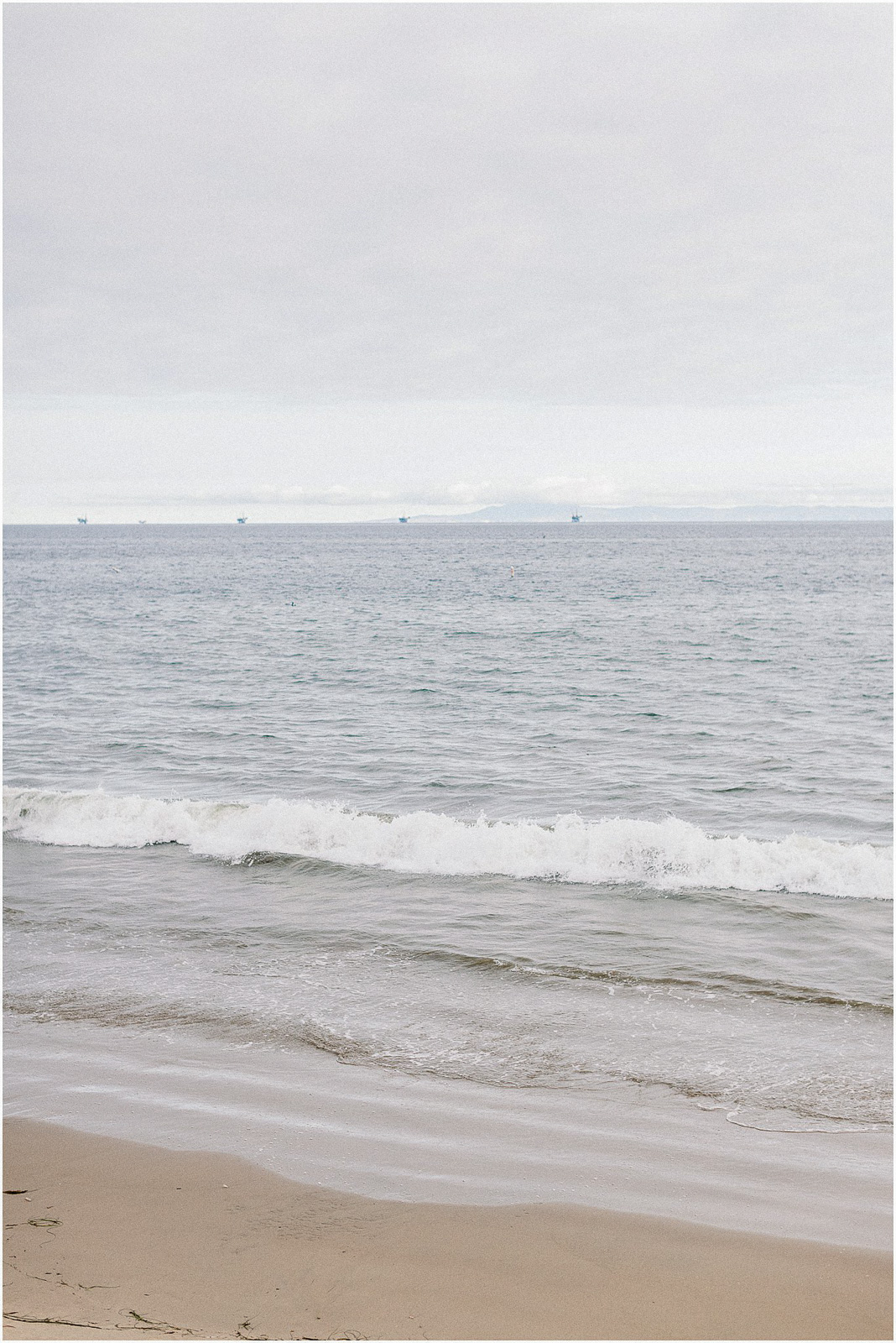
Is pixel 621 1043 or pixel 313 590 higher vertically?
pixel 313 590

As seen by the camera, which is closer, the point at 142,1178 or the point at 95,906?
the point at 142,1178

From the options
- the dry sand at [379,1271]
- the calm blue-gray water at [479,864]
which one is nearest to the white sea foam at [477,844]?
the calm blue-gray water at [479,864]

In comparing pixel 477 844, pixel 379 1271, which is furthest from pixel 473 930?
pixel 379 1271

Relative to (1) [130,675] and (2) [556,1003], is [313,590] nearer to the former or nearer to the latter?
(1) [130,675]

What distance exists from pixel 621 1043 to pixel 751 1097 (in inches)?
49.2

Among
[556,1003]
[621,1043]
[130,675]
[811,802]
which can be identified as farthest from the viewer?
[130,675]

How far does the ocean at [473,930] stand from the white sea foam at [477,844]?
0.18ft

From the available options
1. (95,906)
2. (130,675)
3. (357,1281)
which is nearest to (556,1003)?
(357,1281)

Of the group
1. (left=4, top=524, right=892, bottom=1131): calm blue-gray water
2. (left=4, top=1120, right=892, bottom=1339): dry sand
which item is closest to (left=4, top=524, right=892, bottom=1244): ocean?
(left=4, top=524, right=892, bottom=1131): calm blue-gray water

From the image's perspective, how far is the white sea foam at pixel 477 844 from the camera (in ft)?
41.5

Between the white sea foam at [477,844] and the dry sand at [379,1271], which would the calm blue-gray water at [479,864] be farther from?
the dry sand at [379,1271]

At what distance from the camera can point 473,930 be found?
11.0 meters

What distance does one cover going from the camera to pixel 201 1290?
508 cm

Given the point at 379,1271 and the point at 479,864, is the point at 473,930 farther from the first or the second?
the point at 379,1271
